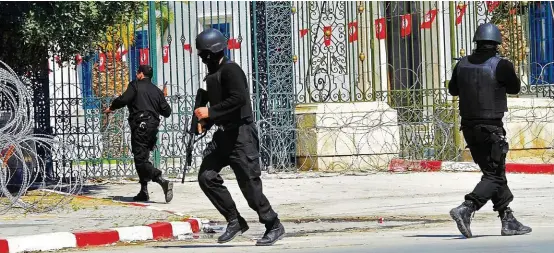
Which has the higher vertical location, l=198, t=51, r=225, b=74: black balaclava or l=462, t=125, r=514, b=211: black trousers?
l=198, t=51, r=225, b=74: black balaclava

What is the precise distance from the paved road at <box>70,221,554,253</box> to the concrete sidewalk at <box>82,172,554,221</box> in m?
1.94

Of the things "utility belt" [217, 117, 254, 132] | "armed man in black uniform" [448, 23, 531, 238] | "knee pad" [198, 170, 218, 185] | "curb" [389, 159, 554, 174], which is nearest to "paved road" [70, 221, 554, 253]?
"armed man in black uniform" [448, 23, 531, 238]

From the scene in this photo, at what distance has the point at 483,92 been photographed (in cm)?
1061

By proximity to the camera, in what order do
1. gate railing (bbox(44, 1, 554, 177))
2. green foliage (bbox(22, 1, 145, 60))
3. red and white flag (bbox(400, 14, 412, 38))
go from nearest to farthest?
green foliage (bbox(22, 1, 145, 60)) → gate railing (bbox(44, 1, 554, 177)) → red and white flag (bbox(400, 14, 412, 38))

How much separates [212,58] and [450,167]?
10333 mm

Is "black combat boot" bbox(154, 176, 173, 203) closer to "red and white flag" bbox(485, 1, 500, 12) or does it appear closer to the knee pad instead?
the knee pad

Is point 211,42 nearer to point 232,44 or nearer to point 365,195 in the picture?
point 365,195

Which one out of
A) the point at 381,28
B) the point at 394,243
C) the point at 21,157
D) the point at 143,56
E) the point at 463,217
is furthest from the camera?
the point at 381,28

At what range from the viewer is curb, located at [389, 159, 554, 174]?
19.3 metres

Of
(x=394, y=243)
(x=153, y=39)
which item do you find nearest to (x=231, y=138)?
(x=394, y=243)

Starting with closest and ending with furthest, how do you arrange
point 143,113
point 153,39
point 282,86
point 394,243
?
point 394,243, point 143,113, point 153,39, point 282,86

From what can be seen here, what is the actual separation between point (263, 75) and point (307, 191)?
12.9 ft

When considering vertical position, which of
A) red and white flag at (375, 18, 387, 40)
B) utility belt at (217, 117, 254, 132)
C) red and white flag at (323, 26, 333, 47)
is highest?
red and white flag at (375, 18, 387, 40)

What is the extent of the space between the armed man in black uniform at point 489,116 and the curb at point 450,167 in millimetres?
8772
